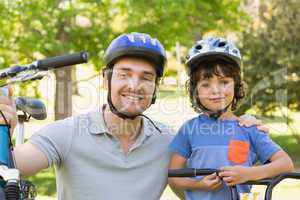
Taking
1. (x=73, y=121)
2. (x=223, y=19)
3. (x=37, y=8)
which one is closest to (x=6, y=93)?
(x=73, y=121)

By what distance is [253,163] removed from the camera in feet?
11.4

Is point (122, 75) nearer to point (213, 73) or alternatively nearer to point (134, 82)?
point (134, 82)

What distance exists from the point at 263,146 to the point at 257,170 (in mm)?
201

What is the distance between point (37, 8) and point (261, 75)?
260 inches

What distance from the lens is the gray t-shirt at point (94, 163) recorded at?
3.19 m

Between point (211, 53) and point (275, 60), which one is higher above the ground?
point (275, 60)

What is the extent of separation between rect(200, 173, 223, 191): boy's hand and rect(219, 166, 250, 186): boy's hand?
0.16 ft

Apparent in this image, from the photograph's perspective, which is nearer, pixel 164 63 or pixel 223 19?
pixel 164 63

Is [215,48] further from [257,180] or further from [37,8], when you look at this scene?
[37,8]

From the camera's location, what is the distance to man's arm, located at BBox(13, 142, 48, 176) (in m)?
2.95

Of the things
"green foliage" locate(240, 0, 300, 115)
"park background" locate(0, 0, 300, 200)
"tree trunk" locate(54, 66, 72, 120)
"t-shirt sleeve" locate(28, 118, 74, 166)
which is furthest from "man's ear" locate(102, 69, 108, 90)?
"green foliage" locate(240, 0, 300, 115)

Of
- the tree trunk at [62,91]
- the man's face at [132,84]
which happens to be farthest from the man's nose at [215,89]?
the tree trunk at [62,91]

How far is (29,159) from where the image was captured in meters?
2.99

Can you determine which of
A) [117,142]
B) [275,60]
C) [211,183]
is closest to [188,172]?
[211,183]
